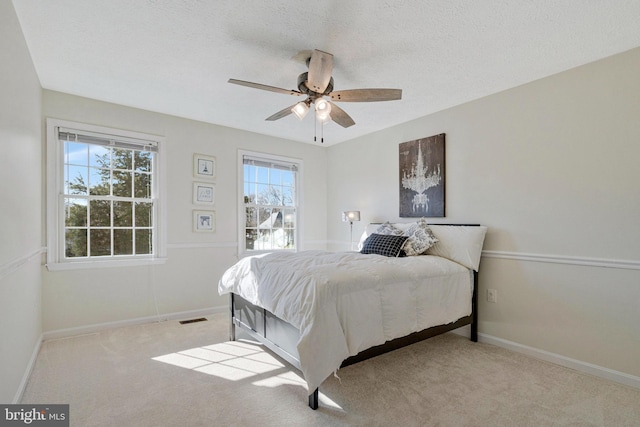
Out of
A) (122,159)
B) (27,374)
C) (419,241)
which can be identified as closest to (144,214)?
(122,159)

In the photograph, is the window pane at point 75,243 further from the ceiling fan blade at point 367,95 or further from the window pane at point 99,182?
the ceiling fan blade at point 367,95

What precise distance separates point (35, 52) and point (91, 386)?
2.69 metres

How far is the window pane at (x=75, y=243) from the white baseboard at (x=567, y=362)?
4.44 m

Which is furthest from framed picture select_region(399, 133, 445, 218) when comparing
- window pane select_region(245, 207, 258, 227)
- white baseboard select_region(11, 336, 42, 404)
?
white baseboard select_region(11, 336, 42, 404)

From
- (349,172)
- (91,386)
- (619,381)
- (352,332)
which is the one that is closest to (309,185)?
(349,172)

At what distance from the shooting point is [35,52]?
2.49m

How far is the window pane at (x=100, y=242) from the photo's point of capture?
11.3ft

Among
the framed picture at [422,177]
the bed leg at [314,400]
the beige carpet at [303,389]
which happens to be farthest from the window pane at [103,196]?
the framed picture at [422,177]

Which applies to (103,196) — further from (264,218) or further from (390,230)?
(390,230)

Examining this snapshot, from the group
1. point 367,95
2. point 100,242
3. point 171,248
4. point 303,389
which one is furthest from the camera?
point 171,248

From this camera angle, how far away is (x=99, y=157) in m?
3.54

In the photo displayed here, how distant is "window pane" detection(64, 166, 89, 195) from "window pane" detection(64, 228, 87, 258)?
44 centimetres

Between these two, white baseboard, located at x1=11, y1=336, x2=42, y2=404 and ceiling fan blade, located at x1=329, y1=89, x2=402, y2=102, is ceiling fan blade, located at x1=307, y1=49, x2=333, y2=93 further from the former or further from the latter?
white baseboard, located at x1=11, y1=336, x2=42, y2=404

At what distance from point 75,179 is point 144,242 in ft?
3.28
